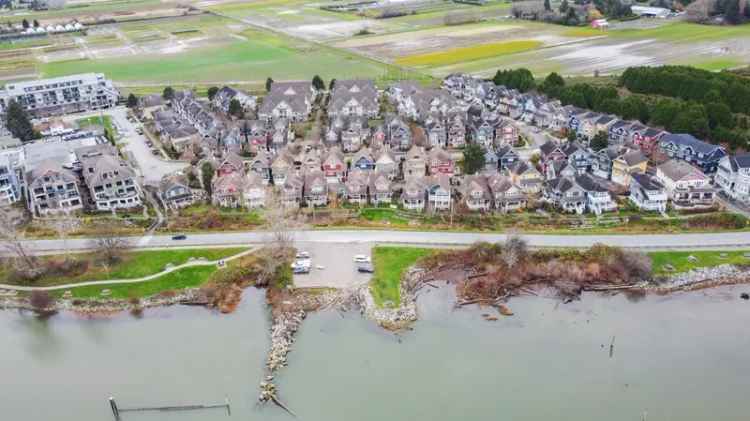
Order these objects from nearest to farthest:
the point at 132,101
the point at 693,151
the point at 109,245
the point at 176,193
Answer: the point at 109,245 < the point at 176,193 < the point at 693,151 < the point at 132,101

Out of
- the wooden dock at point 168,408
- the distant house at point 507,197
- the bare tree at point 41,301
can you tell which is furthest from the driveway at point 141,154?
the distant house at point 507,197

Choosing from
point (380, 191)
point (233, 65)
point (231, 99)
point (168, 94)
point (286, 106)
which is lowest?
point (380, 191)

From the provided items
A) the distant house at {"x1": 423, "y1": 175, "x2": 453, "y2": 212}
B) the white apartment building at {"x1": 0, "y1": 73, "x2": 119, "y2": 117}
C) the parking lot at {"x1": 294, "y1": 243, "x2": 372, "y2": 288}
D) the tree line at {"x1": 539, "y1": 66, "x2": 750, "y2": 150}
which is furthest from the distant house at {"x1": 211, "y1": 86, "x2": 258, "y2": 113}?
the parking lot at {"x1": 294, "y1": 243, "x2": 372, "y2": 288}

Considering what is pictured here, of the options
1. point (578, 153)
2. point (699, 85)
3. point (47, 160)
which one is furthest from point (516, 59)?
point (47, 160)

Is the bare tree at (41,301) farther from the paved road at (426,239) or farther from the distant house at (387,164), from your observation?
the distant house at (387,164)

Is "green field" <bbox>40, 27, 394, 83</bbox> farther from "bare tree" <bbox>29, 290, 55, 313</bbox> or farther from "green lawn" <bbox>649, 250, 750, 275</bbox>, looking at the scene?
"green lawn" <bbox>649, 250, 750, 275</bbox>

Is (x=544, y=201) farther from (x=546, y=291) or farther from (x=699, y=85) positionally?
(x=699, y=85)

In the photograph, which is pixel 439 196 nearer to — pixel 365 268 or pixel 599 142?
pixel 365 268

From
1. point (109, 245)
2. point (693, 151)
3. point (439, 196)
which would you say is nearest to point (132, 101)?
point (109, 245)
